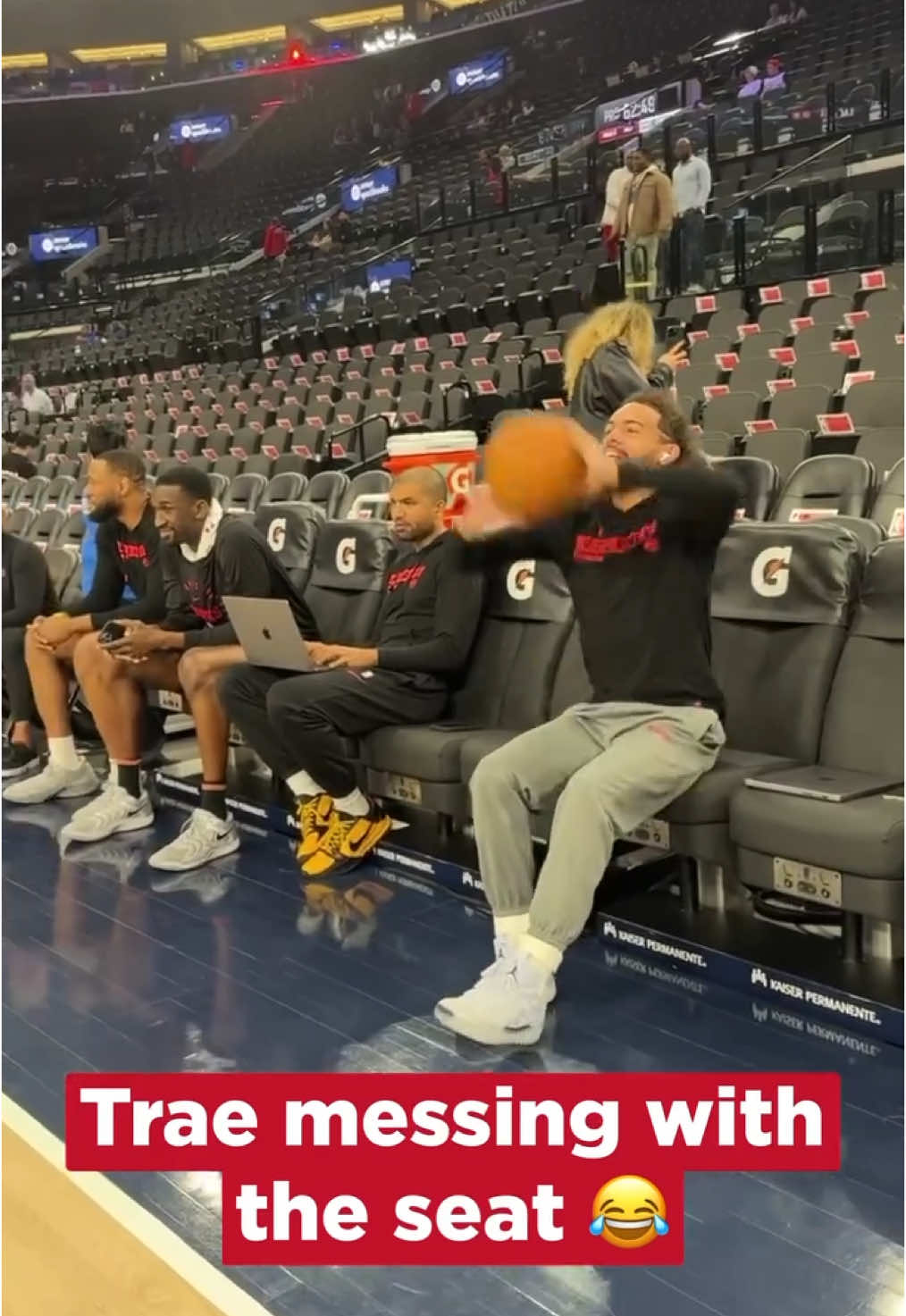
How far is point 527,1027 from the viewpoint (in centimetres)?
242

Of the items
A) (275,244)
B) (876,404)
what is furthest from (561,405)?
(275,244)

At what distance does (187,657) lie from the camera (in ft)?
12.6

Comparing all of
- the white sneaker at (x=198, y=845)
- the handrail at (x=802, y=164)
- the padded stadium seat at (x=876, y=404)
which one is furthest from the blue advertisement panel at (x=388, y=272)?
the white sneaker at (x=198, y=845)

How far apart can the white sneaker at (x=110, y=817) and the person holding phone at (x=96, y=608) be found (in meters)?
0.43

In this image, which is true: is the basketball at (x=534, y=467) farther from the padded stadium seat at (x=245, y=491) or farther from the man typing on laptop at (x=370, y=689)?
the padded stadium seat at (x=245, y=491)

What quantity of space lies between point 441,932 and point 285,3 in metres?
24.6

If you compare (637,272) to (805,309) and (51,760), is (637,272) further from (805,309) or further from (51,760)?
(51,760)

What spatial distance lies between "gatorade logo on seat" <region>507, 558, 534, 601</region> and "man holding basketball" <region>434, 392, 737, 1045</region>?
0.68m

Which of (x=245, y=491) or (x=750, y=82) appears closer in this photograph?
(x=245, y=491)

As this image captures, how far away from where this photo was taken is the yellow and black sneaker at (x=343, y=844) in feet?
11.5

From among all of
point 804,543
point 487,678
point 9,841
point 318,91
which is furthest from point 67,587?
point 318,91

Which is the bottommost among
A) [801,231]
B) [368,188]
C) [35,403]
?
[35,403]

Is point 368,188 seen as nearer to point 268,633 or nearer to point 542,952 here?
point 268,633

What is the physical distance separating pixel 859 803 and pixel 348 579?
85.3 inches
